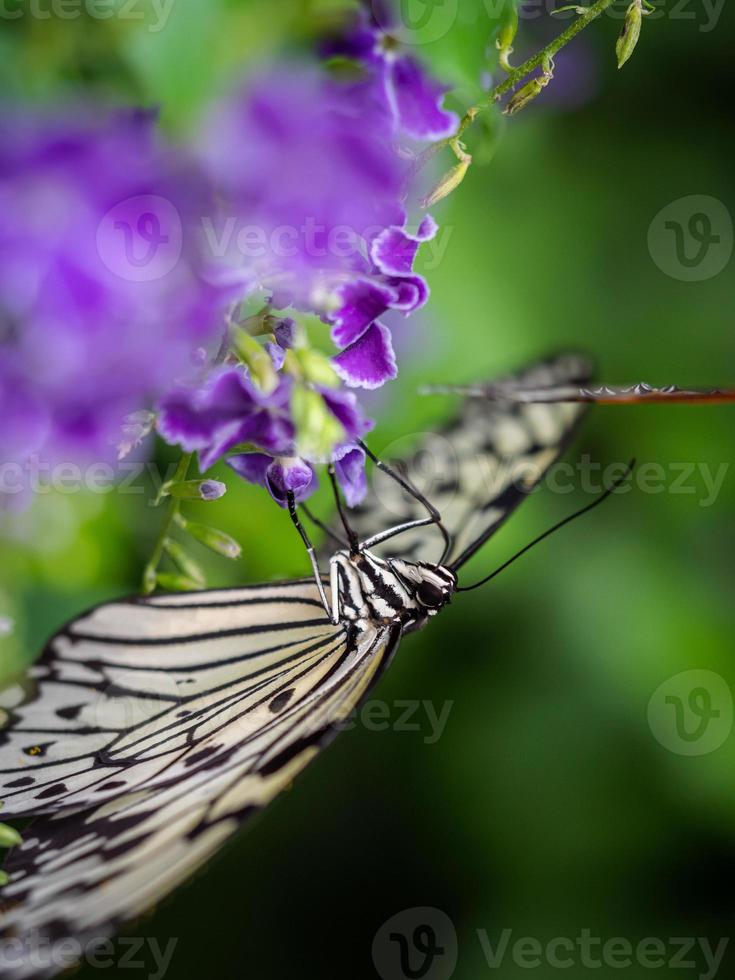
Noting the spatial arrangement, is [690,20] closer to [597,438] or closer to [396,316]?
[597,438]

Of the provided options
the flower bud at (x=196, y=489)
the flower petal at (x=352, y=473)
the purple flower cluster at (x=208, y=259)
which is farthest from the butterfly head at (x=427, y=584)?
the purple flower cluster at (x=208, y=259)

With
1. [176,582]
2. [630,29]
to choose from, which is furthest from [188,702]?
[630,29]

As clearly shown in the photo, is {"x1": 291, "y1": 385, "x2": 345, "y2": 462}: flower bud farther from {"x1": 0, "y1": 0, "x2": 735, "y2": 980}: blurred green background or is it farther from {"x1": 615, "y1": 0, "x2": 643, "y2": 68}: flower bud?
{"x1": 0, "y1": 0, "x2": 735, "y2": 980}: blurred green background

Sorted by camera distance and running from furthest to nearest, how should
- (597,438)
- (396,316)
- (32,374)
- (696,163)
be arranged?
1. (696,163)
2. (597,438)
3. (396,316)
4. (32,374)

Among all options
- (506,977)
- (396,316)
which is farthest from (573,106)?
(506,977)

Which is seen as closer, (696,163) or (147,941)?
(147,941)
